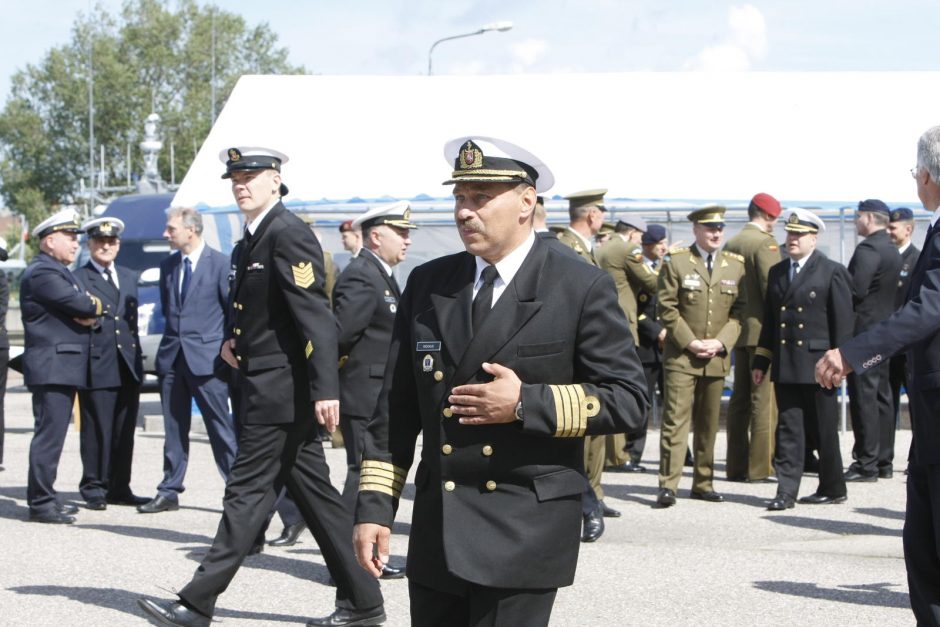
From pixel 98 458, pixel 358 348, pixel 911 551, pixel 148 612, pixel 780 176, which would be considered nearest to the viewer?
pixel 911 551

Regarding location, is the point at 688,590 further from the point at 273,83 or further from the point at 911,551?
the point at 273,83

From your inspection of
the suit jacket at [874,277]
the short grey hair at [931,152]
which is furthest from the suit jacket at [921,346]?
the suit jacket at [874,277]

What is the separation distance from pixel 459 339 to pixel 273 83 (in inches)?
523

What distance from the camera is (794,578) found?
24.7 feet

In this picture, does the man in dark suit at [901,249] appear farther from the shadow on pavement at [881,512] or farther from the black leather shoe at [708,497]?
the black leather shoe at [708,497]

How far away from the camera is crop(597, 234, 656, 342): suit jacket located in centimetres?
1142

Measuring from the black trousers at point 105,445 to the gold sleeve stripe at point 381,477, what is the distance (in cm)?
667

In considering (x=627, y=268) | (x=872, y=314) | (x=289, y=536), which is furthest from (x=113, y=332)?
(x=872, y=314)

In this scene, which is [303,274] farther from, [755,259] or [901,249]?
[901,249]

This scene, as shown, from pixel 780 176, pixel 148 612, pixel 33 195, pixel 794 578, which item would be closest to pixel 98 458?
pixel 148 612

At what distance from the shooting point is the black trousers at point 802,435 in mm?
9945

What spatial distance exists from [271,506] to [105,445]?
4.16m

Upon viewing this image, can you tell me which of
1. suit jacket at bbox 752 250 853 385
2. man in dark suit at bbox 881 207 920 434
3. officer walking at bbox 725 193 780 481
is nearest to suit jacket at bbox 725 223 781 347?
officer walking at bbox 725 193 780 481

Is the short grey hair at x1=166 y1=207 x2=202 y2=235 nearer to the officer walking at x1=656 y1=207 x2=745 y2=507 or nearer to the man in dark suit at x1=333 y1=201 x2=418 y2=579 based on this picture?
the man in dark suit at x1=333 y1=201 x2=418 y2=579
